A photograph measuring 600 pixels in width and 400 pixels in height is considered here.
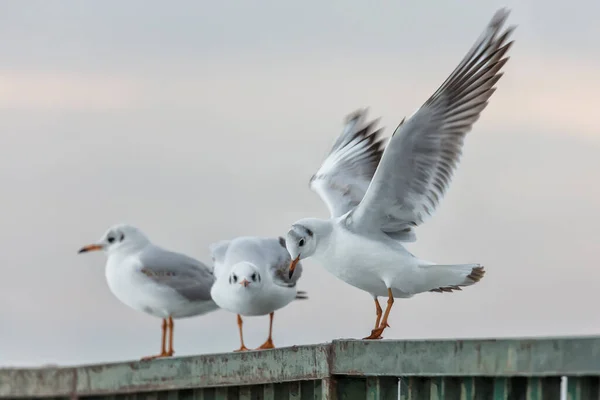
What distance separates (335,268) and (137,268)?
2690 millimetres

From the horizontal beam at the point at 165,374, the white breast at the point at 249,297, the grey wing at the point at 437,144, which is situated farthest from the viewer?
the white breast at the point at 249,297

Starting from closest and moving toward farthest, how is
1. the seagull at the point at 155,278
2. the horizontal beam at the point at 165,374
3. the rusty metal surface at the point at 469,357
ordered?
1. the rusty metal surface at the point at 469,357
2. the horizontal beam at the point at 165,374
3. the seagull at the point at 155,278

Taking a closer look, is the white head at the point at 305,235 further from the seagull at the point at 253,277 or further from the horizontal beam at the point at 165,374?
the horizontal beam at the point at 165,374

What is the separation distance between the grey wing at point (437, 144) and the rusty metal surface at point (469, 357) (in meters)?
2.39

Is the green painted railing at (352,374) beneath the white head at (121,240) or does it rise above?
beneath

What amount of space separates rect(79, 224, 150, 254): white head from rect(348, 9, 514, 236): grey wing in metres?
2.98

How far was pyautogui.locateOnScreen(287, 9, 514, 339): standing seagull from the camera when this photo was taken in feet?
32.5

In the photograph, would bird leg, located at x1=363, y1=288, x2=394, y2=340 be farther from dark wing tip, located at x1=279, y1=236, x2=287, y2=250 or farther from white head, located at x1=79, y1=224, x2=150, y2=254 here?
white head, located at x1=79, y1=224, x2=150, y2=254

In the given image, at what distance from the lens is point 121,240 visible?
12430 mm

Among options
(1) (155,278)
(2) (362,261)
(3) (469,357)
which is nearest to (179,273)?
(1) (155,278)

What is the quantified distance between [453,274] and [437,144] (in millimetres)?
1043

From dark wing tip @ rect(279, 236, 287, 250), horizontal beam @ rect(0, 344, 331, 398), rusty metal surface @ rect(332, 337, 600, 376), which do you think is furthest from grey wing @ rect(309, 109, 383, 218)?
rusty metal surface @ rect(332, 337, 600, 376)

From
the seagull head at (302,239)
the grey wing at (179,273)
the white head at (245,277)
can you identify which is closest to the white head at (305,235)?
the seagull head at (302,239)

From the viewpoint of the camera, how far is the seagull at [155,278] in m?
11.9
